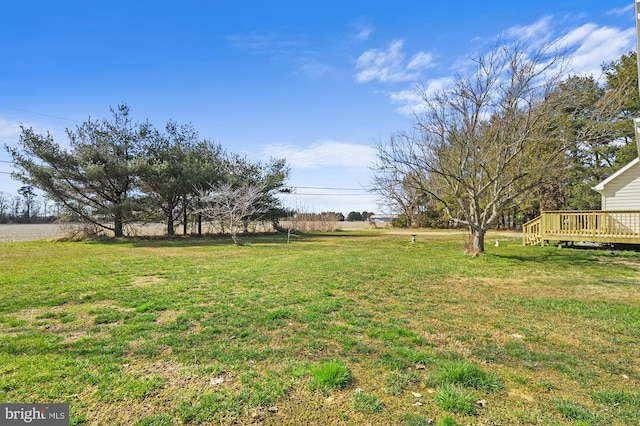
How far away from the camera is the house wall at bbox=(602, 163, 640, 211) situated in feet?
41.3

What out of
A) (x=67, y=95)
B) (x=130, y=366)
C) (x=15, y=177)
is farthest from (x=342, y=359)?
(x=15, y=177)

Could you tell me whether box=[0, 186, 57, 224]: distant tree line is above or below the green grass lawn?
above

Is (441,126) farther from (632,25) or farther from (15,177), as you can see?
(15,177)

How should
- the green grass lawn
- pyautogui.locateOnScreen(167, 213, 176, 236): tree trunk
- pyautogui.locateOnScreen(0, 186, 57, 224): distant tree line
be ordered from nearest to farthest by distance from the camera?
the green grass lawn < pyautogui.locateOnScreen(167, 213, 176, 236): tree trunk < pyautogui.locateOnScreen(0, 186, 57, 224): distant tree line

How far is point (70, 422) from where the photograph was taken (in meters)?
1.95

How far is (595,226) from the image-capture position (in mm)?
11438

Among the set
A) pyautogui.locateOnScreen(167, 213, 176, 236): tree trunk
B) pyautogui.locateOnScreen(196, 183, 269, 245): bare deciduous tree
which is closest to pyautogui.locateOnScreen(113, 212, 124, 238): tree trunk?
pyautogui.locateOnScreen(167, 213, 176, 236): tree trunk

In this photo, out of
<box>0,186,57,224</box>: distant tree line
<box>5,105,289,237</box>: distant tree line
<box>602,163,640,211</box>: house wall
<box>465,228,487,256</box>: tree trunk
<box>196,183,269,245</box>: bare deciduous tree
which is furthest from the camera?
<box>0,186,57,224</box>: distant tree line

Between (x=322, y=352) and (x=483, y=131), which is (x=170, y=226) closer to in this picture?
(x=483, y=131)

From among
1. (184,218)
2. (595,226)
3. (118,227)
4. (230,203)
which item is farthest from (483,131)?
(118,227)

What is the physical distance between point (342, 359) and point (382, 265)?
6.13m

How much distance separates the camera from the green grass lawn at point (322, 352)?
2.13m

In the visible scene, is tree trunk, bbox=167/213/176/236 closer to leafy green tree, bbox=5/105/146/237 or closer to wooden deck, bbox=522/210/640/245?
leafy green tree, bbox=5/105/146/237

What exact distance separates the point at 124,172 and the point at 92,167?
150cm
